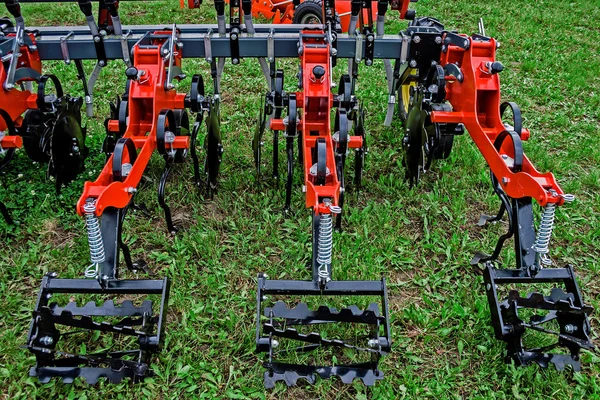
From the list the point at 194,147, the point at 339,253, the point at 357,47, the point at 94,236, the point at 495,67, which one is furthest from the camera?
the point at 357,47

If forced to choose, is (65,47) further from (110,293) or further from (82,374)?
(82,374)

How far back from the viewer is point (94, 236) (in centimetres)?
290

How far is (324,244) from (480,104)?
1.96 m

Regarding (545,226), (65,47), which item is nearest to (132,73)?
(65,47)

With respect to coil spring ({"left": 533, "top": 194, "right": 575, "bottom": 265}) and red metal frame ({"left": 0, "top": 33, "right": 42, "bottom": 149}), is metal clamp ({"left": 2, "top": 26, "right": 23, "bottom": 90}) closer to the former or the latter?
red metal frame ({"left": 0, "top": 33, "right": 42, "bottom": 149})

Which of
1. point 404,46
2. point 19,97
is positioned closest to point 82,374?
point 19,97

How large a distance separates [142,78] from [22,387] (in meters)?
2.21

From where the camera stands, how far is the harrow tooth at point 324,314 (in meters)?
3.06

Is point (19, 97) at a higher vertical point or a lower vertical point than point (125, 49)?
lower

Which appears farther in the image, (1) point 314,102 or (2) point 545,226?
(1) point 314,102

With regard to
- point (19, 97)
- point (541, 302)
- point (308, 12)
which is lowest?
point (541, 302)

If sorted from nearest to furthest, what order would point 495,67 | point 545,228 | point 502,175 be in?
point 545,228 → point 502,175 → point 495,67

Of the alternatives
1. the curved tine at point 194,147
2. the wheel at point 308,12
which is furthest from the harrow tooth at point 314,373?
the wheel at point 308,12

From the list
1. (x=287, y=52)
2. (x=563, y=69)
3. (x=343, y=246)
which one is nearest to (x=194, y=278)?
(x=343, y=246)
